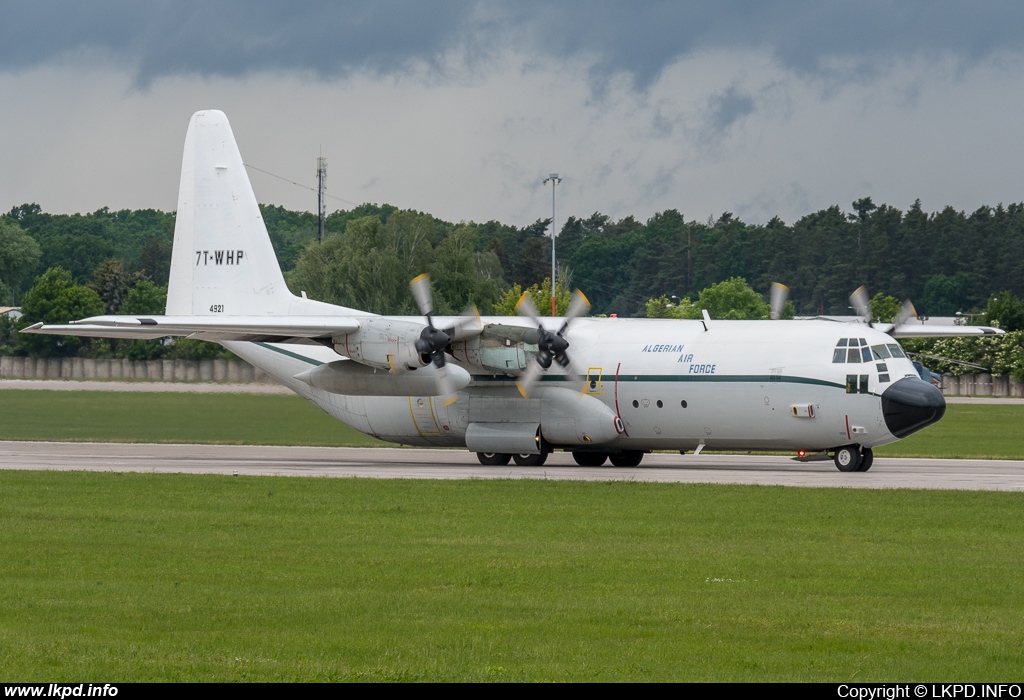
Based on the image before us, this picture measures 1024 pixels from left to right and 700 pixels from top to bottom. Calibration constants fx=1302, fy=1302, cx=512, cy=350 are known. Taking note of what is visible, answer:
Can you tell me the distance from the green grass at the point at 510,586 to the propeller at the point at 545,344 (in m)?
6.79

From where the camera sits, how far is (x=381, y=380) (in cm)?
2984

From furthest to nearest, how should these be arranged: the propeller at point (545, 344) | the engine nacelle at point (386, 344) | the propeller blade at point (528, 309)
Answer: the propeller blade at point (528, 309)
the propeller at point (545, 344)
the engine nacelle at point (386, 344)

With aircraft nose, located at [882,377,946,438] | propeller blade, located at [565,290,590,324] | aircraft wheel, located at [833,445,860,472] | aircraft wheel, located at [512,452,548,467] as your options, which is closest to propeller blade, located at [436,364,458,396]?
aircraft wheel, located at [512,452,548,467]

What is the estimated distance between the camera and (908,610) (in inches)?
476

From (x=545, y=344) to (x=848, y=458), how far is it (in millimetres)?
7007

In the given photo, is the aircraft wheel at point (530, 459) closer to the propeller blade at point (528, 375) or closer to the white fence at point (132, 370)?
the propeller blade at point (528, 375)

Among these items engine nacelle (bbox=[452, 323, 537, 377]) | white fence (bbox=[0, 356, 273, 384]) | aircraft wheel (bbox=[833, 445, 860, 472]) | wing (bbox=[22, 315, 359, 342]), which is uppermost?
wing (bbox=[22, 315, 359, 342])

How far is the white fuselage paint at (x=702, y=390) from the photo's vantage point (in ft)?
89.6

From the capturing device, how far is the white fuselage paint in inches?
1075

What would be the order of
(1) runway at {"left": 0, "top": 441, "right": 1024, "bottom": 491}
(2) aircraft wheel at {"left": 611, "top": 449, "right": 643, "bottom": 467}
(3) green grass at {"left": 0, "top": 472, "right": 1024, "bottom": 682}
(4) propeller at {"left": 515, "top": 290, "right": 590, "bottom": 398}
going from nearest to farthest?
1. (3) green grass at {"left": 0, "top": 472, "right": 1024, "bottom": 682}
2. (1) runway at {"left": 0, "top": 441, "right": 1024, "bottom": 491}
3. (4) propeller at {"left": 515, "top": 290, "right": 590, "bottom": 398}
4. (2) aircraft wheel at {"left": 611, "top": 449, "right": 643, "bottom": 467}

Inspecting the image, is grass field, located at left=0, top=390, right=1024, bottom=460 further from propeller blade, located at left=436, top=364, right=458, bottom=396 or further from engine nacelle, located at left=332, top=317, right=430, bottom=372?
propeller blade, located at left=436, top=364, right=458, bottom=396

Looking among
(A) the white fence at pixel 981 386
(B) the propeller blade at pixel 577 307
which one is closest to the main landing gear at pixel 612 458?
(B) the propeller blade at pixel 577 307

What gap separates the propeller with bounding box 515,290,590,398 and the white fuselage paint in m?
0.48
